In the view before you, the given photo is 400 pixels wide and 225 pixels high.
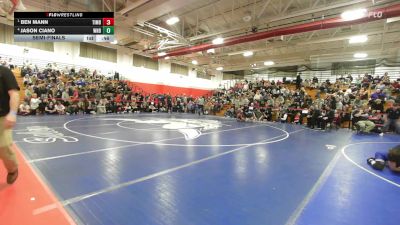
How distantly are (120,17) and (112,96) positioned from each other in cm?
647

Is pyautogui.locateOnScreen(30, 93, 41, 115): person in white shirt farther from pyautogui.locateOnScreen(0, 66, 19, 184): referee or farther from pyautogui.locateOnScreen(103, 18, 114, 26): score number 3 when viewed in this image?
pyautogui.locateOnScreen(0, 66, 19, 184): referee

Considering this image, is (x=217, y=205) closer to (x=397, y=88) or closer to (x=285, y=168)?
(x=285, y=168)

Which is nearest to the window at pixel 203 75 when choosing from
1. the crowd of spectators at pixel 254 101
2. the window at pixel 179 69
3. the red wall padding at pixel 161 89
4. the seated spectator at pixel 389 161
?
the red wall padding at pixel 161 89

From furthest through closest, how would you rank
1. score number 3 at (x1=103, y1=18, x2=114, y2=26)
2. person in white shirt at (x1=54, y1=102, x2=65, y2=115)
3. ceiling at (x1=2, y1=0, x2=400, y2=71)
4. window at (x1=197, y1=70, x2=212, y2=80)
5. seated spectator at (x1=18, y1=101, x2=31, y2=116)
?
window at (x1=197, y1=70, x2=212, y2=80)
person in white shirt at (x1=54, y1=102, x2=65, y2=115)
seated spectator at (x1=18, y1=101, x2=31, y2=116)
ceiling at (x1=2, y1=0, x2=400, y2=71)
score number 3 at (x1=103, y1=18, x2=114, y2=26)

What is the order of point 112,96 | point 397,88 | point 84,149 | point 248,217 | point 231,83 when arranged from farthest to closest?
point 231,83 < point 112,96 < point 397,88 < point 84,149 < point 248,217

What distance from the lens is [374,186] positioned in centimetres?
371

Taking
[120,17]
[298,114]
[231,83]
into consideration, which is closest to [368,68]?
[298,114]

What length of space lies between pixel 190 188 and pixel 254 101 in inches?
582

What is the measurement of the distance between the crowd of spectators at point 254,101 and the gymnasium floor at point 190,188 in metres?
7.25

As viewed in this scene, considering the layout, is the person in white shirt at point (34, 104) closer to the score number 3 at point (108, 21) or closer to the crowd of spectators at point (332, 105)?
the score number 3 at point (108, 21)

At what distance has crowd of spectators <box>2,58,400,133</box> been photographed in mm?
11883

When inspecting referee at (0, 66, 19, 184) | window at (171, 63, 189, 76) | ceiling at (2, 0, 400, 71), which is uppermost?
ceiling at (2, 0, 400, 71)

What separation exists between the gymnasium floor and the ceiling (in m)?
8.28
